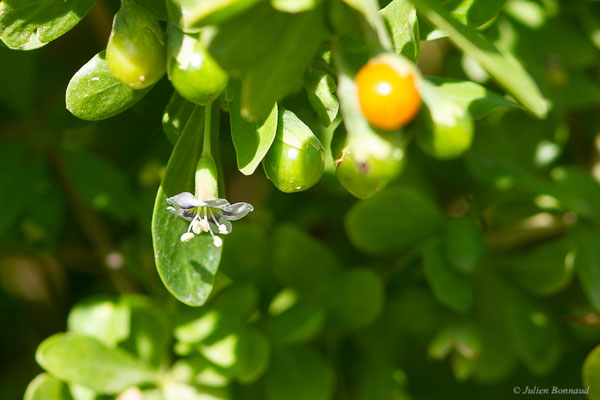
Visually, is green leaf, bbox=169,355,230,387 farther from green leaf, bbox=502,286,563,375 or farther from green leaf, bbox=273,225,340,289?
green leaf, bbox=502,286,563,375

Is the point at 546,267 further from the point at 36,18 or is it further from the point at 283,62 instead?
the point at 36,18

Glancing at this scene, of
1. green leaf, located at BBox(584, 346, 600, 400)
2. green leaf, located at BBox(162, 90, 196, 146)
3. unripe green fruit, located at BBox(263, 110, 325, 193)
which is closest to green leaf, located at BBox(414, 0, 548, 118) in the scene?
unripe green fruit, located at BBox(263, 110, 325, 193)

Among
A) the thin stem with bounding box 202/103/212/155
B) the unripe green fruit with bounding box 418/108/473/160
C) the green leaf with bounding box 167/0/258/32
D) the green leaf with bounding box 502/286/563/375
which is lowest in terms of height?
the green leaf with bounding box 502/286/563/375

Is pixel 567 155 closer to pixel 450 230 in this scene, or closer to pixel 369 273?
pixel 450 230

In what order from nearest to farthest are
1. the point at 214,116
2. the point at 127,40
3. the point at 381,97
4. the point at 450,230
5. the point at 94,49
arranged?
1. the point at 381,97
2. the point at 127,40
3. the point at 214,116
4. the point at 450,230
5. the point at 94,49

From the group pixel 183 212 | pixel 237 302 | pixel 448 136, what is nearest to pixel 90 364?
pixel 237 302

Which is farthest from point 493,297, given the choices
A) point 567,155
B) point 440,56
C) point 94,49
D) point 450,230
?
point 94,49
